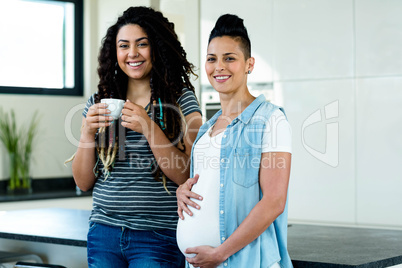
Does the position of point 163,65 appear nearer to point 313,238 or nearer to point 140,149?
point 140,149

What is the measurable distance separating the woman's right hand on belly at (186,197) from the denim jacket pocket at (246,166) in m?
0.13

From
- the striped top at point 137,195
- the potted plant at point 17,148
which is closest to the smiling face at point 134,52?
the striped top at point 137,195

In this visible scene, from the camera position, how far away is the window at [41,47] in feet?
14.1

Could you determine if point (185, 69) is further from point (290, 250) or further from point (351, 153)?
point (351, 153)

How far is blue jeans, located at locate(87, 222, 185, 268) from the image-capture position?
1.55 metres

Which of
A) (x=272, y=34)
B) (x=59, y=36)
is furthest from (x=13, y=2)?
(x=272, y=34)

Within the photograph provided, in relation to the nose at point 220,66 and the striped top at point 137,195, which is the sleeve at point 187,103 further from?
the nose at point 220,66

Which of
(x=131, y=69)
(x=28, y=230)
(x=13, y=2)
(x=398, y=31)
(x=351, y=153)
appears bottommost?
(x=28, y=230)

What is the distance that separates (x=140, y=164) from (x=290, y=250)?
494mm

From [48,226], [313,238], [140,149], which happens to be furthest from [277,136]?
[48,226]

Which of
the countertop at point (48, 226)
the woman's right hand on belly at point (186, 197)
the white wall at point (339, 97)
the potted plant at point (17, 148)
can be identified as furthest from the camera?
the potted plant at point (17, 148)

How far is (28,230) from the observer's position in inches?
82.4

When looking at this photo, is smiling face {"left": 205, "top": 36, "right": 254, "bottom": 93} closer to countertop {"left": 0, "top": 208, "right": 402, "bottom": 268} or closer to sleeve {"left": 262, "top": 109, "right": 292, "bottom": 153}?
sleeve {"left": 262, "top": 109, "right": 292, "bottom": 153}

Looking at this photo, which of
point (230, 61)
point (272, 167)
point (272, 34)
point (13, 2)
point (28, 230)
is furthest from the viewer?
point (13, 2)
